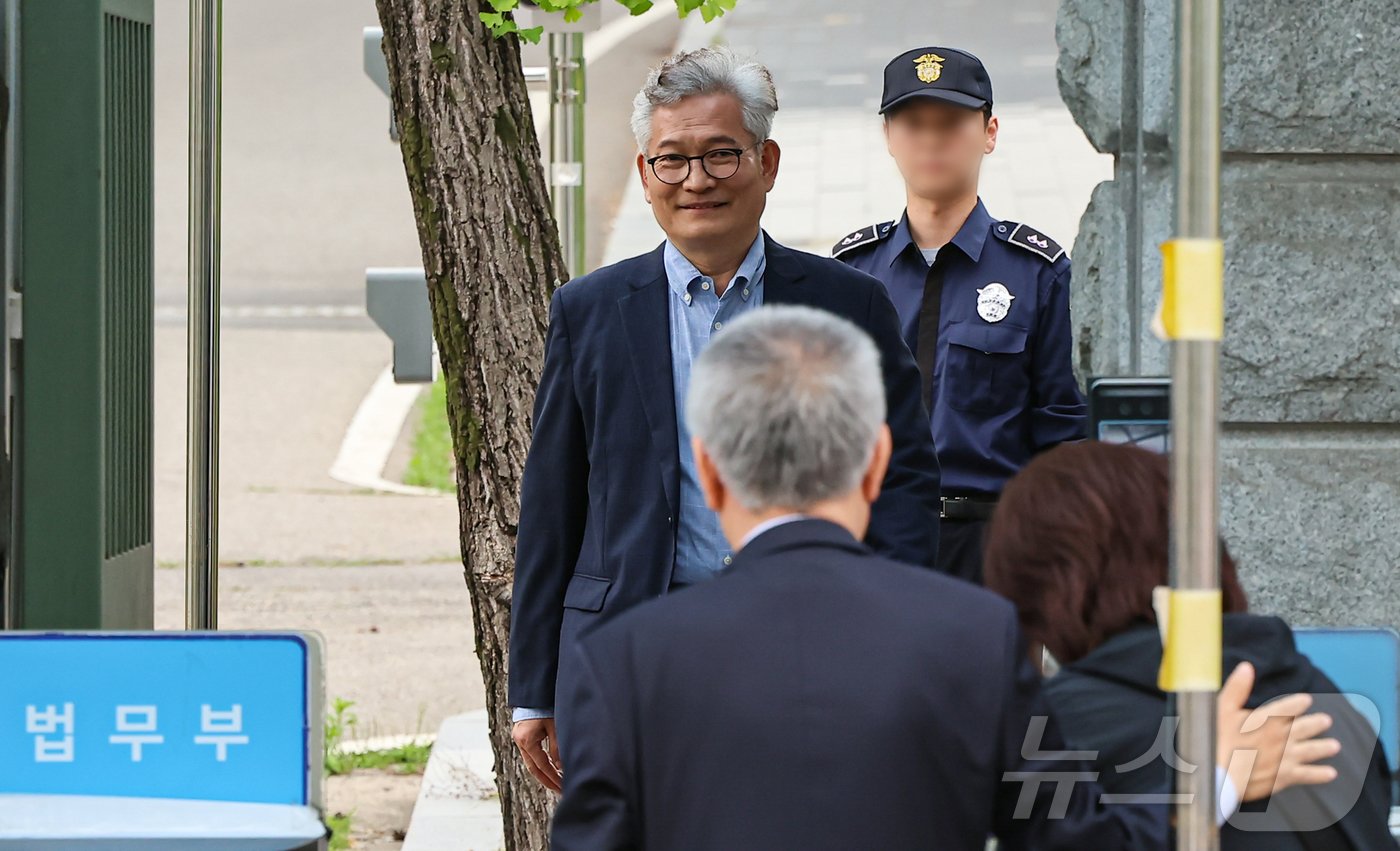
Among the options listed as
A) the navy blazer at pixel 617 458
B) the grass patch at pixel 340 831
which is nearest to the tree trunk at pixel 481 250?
the navy blazer at pixel 617 458

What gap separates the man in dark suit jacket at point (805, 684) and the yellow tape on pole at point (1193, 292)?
322 millimetres

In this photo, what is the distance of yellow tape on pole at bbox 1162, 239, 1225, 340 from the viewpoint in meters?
1.99

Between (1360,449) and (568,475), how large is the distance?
80.1 inches

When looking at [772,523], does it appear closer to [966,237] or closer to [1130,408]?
[1130,408]

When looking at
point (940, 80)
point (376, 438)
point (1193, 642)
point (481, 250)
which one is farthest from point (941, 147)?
point (376, 438)

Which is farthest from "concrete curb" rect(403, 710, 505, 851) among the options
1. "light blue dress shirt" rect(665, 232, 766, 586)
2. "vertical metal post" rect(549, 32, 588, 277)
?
"light blue dress shirt" rect(665, 232, 766, 586)

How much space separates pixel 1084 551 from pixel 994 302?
7.03 ft

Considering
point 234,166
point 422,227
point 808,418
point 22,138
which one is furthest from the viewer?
point 234,166

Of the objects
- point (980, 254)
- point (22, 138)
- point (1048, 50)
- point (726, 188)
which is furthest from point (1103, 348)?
point (1048, 50)

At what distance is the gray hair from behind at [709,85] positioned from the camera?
10.6 ft

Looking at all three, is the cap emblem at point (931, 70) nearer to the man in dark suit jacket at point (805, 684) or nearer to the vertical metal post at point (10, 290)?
the vertical metal post at point (10, 290)

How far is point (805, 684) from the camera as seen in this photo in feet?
6.50

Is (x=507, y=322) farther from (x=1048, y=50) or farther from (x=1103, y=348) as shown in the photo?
(x=1048, y=50)

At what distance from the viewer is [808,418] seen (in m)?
2.02
